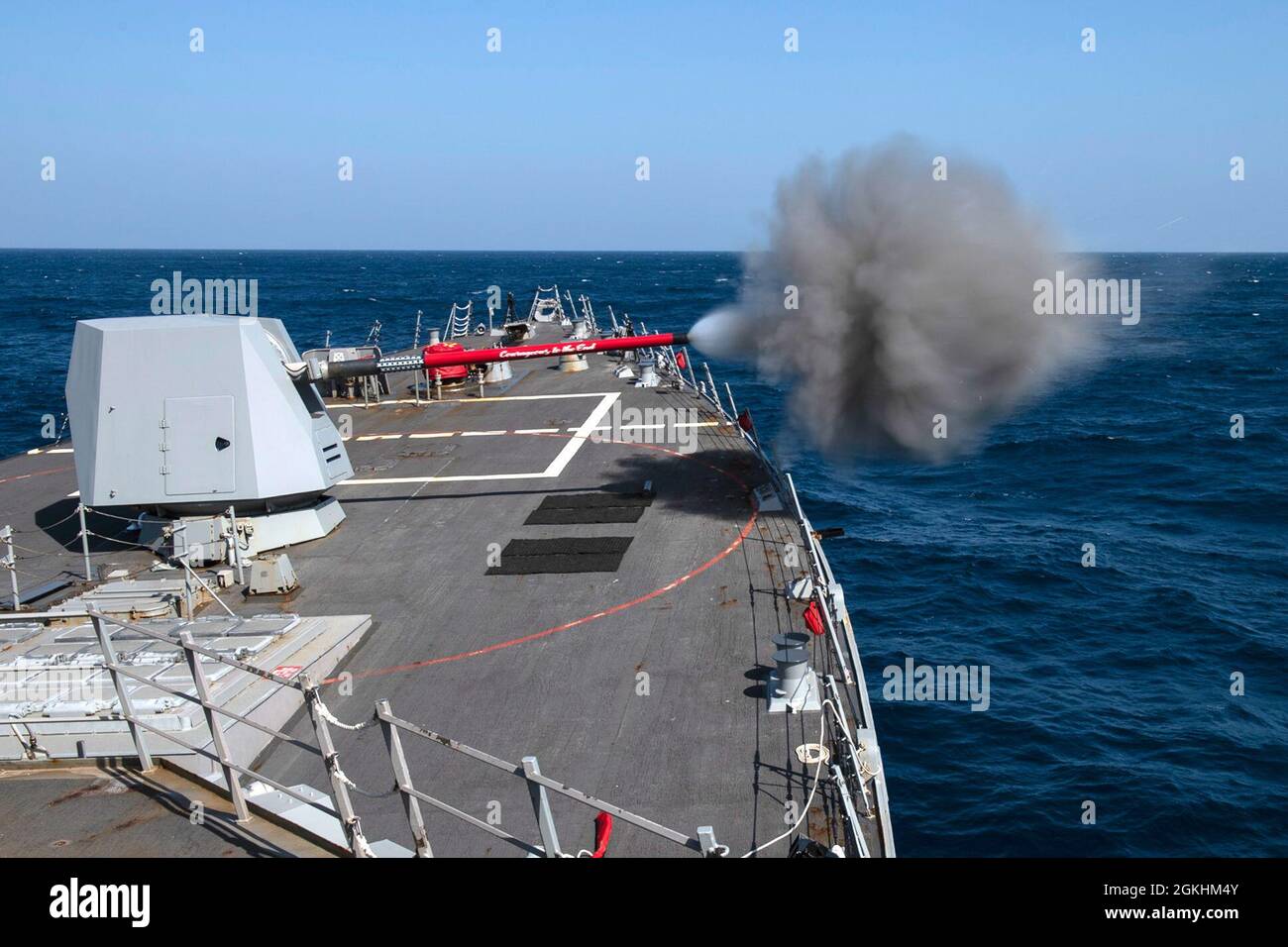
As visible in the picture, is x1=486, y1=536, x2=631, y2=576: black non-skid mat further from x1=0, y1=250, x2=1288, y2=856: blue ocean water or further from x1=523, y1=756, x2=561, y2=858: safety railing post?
x1=523, y1=756, x2=561, y2=858: safety railing post

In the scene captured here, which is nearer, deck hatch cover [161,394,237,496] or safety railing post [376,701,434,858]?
safety railing post [376,701,434,858]

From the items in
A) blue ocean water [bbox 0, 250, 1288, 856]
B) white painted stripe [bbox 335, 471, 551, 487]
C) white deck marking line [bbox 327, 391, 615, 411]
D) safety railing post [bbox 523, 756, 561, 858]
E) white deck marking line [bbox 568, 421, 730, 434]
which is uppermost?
white deck marking line [bbox 327, 391, 615, 411]

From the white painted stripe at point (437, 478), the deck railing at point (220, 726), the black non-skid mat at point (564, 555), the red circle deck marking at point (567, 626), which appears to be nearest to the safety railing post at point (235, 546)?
the black non-skid mat at point (564, 555)

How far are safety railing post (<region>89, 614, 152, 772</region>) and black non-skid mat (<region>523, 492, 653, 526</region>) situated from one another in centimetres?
796

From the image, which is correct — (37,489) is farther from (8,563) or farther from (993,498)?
(993,498)

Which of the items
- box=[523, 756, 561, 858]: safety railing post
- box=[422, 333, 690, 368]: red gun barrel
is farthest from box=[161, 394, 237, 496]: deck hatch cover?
box=[523, 756, 561, 858]: safety railing post

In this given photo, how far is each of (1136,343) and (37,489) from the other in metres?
69.5

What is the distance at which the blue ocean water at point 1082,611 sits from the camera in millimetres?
14180

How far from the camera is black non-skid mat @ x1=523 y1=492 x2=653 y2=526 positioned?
14656 mm

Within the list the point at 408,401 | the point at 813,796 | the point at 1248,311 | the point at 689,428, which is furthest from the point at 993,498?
the point at 1248,311

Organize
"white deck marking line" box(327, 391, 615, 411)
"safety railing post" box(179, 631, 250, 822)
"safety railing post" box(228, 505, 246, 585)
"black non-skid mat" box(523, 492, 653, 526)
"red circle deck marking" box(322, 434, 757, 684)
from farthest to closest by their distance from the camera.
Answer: "white deck marking line" box(327, 391, 615, 411) < "black non-skid mat" box(523, 492, 653, 526) < "safety railing post" box(228, 505, 246, 585) < "red circle deck marking" box(322, 434, 757, 684) < "safety railing post" box(179, 631, 250, 822)

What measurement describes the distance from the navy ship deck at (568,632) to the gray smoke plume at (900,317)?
78.2 inches

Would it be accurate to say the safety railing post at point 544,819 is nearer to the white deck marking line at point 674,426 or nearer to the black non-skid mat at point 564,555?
the black non-skid mat at point 564,555
